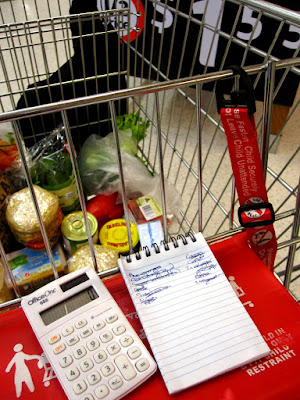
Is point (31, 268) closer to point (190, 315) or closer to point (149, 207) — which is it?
point (149, 207)

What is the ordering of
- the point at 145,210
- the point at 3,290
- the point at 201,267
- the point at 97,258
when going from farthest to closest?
1. the point at 145,210
2. the point at 97,258
3. the point at 3,290
4. the point at 201,267

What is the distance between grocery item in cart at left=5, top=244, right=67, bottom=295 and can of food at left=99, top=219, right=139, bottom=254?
14 cm

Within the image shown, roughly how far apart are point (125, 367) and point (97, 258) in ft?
1.51

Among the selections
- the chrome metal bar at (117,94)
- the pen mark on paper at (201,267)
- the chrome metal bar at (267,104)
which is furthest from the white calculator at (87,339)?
the chrome metal bar at (267,104)

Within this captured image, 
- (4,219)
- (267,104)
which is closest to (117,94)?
(267,104)

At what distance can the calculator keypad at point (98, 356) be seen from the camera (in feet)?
1.51

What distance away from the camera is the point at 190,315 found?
0.53 m

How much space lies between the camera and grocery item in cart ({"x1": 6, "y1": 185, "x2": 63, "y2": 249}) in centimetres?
92

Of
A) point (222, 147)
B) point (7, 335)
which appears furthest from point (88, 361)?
point (222, 147)

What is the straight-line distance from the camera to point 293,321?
55 centimetres

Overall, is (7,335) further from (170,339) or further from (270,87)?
(270,87)

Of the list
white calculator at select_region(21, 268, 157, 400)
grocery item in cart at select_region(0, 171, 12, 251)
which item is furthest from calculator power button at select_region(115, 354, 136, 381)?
grocery item in cart at select_region(0, 171, 12, 251)

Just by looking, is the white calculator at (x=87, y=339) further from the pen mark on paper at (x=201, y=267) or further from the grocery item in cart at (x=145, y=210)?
the grocery item in cart at (x=145, y=210)

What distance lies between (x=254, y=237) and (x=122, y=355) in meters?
0.32
